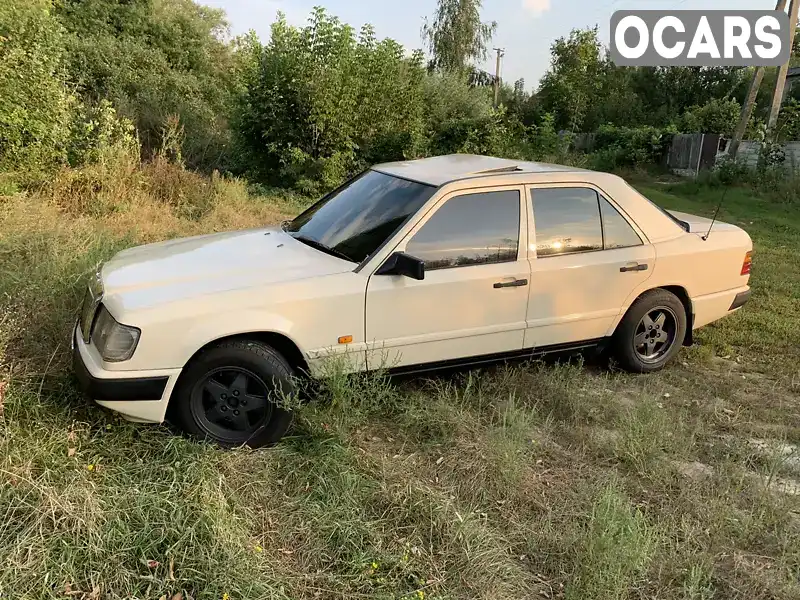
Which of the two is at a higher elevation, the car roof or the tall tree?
the tall tree

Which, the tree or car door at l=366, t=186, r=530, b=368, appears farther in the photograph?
the tree

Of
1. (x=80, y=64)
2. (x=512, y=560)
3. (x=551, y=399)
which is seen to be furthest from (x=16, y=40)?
(x=512, y=560)

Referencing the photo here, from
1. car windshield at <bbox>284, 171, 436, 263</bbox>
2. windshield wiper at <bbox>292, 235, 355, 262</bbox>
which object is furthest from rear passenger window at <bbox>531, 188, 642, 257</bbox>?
windshield wiper at <bbox>292, 235, 355, 262</bbox>

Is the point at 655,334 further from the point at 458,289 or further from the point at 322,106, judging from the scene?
the point at 322,106

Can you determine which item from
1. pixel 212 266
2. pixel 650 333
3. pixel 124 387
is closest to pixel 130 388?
pixel 124 387

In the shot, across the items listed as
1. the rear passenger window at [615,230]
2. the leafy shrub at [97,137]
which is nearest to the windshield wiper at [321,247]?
the rear passenger window at [615,230]

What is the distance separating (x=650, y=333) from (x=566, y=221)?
4.04ft

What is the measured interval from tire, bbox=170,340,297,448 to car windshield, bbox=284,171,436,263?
0.89m

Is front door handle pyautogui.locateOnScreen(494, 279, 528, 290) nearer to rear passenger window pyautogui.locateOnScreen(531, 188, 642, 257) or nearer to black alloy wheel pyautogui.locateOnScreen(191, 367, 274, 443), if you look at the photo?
rear passenger window pyautogui.locateOnScreen(531, 188, 642, 257)

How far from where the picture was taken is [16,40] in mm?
9000

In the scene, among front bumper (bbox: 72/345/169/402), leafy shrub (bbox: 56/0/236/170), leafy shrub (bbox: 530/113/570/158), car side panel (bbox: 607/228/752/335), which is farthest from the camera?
leafy shrub (bbox: 530/113/570/158)

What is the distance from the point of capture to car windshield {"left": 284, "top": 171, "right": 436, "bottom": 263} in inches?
156

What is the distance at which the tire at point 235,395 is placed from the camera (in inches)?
132

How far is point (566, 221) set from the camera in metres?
4.39
